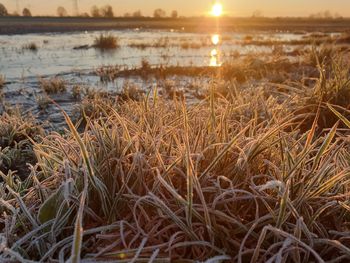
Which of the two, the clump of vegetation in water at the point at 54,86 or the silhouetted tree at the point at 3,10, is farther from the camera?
the silhouetted tree at the point at 3,10

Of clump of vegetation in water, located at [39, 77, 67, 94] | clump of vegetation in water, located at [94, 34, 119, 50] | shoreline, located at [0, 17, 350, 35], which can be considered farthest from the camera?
shoreline, located at [0, 17, 350, 35]

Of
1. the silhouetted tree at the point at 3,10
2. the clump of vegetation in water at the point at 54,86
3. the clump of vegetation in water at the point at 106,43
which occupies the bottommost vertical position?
the clump of vegetation in water at the point at 54,86

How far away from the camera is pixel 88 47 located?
17.3m

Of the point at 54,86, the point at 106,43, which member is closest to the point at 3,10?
the point at 106,43

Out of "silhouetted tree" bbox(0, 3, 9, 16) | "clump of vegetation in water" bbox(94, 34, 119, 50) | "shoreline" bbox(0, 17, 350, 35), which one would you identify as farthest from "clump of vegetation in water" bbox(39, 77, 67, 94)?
"silhouetted tree" bbox(0, 3, 9, 16)

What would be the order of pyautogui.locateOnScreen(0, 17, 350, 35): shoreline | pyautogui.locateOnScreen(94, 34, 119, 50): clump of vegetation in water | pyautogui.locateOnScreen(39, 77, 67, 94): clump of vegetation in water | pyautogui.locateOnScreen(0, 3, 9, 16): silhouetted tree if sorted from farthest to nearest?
pyautogui.locateOnScreen(0, 3, 9, 16): silhouetted tree → pyautogui.locateOnScreen(0, 17, 350, 35): shoreline → pyautogui.locateOnScreen(94, 34, 119, 50): clump of vegetation in water → pyautogui.locateOnScreen(39, 77, 67, 94): clump of vegetation in water

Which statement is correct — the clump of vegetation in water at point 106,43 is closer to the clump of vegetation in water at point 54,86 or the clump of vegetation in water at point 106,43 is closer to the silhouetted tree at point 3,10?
the clump of vegetation in water at point 54,86

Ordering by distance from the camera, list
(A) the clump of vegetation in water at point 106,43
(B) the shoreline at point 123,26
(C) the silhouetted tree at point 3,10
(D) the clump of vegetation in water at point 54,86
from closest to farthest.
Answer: (D) the clump of vegetation in water at point 54,86, (A) the clump of vegetation in water at point 106,43, (B) the shoreline at point 123,26, (C) the silhouetted tree at point 3,10

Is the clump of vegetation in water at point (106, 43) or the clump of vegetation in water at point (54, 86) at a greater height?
the clump of vegetation in water at point (106, 43)

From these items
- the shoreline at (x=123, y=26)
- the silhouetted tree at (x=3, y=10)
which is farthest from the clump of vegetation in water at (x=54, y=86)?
the silhouetted tree at (x=3, y=10)

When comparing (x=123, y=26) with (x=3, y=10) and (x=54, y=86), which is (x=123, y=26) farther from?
(x=3, y=10)

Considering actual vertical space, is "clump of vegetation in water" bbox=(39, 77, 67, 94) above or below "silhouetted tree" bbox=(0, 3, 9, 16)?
below

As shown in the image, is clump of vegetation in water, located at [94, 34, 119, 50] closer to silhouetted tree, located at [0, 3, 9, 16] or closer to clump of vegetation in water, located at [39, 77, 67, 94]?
clump of vegetation in water, located at [39, 77, 67, 94]

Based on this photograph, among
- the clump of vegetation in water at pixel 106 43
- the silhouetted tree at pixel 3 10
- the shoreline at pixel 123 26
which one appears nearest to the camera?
the clump of vegetation in water at pixel 106 43
